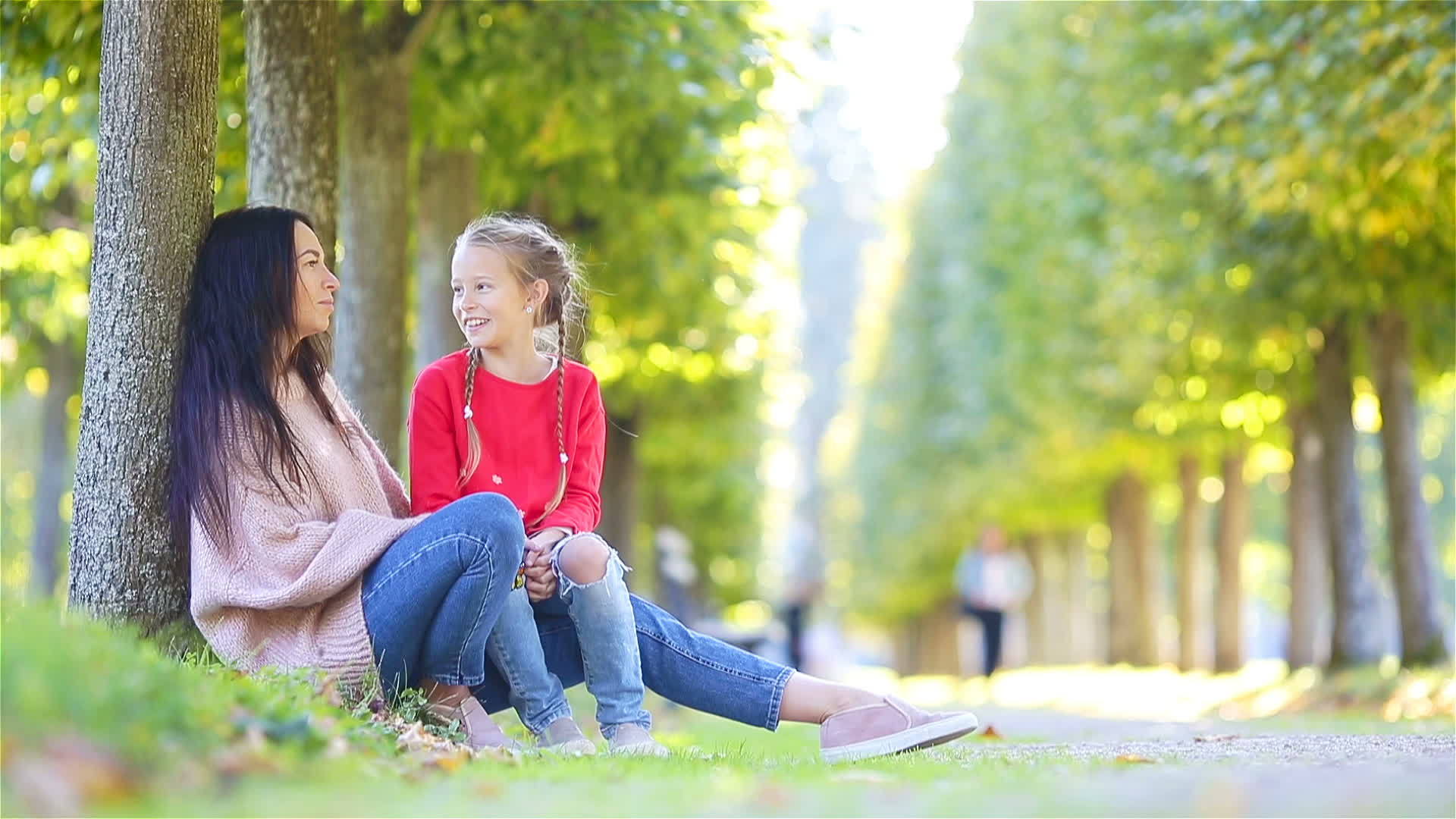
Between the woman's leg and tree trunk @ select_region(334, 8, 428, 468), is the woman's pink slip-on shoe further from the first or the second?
tree trunk @ select_region(334, 8, 428, 468)

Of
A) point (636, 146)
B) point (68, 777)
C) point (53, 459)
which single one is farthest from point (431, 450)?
point (53, 459)

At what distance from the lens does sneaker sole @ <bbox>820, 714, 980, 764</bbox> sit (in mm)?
5199

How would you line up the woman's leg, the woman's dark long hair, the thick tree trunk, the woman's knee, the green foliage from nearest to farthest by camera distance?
the woman's leg, the woman's dark long hair, the woman's knee, the green foliage, the thick tree trunk

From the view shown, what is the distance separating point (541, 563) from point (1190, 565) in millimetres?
19097

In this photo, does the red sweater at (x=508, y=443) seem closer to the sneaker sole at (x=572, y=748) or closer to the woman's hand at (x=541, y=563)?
the woman's hand at (x=541, y=563)

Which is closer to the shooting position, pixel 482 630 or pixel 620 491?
pixel 482 630

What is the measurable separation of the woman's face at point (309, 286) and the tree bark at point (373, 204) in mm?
3175

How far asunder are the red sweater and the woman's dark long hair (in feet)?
1.05

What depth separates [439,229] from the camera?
10773 mm

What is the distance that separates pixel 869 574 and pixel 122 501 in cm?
4360

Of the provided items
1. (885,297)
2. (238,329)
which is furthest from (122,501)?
(885,297)

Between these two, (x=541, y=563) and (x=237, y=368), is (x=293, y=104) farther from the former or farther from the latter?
(x=541, y=563)

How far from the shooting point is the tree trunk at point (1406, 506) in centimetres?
1429

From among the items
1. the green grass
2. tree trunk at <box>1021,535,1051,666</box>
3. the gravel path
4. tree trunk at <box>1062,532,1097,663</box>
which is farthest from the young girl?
tree trunk at <box>1021,535,1051,666</box>
